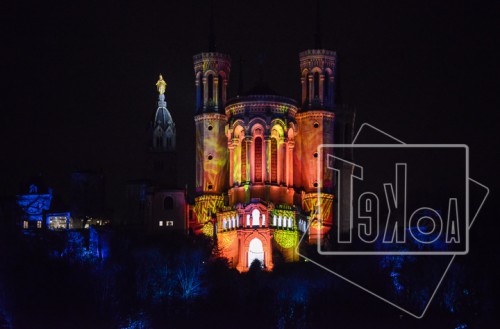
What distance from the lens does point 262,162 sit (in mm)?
121000

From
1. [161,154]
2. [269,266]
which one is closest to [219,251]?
[269,266]

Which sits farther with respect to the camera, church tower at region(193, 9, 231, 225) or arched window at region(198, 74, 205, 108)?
arched window at region(198, 74, 205, 108)

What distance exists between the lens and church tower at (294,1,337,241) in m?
123

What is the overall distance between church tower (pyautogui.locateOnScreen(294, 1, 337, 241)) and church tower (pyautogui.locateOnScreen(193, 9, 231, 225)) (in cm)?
496

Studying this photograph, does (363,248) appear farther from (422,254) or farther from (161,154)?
(161,154)

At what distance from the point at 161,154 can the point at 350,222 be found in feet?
44.9

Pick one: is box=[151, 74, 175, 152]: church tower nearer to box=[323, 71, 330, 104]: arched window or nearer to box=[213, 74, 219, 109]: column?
box=[213, 74, 219, 109]: column

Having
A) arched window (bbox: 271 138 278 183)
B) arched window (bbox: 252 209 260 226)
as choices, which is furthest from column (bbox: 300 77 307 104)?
arched window (bbox: 252 209 260 226)

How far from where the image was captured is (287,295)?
112062 millimetres

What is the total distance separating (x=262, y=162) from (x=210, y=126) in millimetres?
5611

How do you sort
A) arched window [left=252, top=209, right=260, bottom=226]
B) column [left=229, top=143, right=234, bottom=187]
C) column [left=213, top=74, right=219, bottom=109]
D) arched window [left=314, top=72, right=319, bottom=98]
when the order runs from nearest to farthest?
arched window [left=252, top=209, right=260, bottom=226], column [left=229, top=143, right=234, bottom=187], arched window [left=314, top=72, right=319, bottom=98], column [left=213, top=74, right=219, bottom=109]

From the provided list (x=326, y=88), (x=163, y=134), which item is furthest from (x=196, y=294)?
(x=163, y=134)

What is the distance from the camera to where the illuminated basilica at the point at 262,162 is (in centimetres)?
11944

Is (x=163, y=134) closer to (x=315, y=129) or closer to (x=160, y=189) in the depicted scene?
(x=160, y=189)
